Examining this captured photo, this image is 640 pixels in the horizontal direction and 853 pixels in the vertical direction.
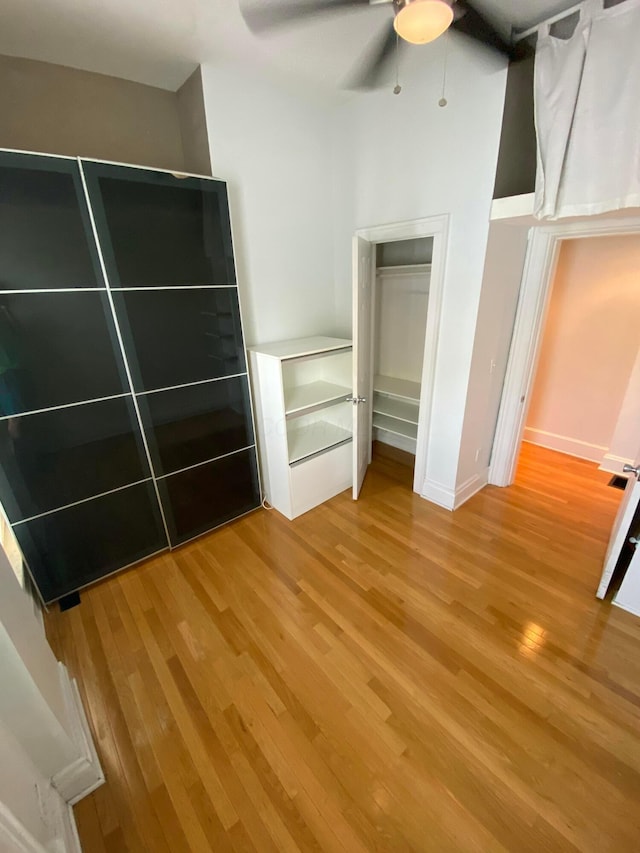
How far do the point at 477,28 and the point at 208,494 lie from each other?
9.39 feet

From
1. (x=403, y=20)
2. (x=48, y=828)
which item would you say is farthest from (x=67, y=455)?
(x=403, y=20)

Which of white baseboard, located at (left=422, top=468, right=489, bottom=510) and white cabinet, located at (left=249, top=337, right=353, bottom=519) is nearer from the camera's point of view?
white cabinet, located at (left=249, top=337, right=353, bottom=519)

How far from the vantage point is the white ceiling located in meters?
1.56

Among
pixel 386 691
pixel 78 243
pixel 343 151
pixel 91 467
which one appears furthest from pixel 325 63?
pixel 386 691

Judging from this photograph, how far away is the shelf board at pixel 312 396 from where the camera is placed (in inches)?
102

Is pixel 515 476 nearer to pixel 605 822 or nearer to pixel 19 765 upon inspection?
pixel 605 822

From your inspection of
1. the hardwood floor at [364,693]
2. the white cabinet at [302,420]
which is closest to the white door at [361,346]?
the white cabinet at [302,420]

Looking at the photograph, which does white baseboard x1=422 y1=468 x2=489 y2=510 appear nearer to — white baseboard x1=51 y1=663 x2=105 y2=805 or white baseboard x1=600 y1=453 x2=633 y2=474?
white baseboard x1=600 y1=453 x2=633 y2=474

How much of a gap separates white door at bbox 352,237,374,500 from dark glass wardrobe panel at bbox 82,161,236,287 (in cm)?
82

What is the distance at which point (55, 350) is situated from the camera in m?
1.76

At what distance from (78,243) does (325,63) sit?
1745 mm

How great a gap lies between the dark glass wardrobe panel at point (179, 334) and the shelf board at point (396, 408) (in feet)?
5.19

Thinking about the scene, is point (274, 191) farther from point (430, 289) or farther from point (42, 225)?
point (42, 225)

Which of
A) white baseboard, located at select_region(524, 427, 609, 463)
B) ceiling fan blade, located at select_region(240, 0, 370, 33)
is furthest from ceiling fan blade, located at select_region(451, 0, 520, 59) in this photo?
white baseboard, located at select_region(524, 427, 609, 463)
